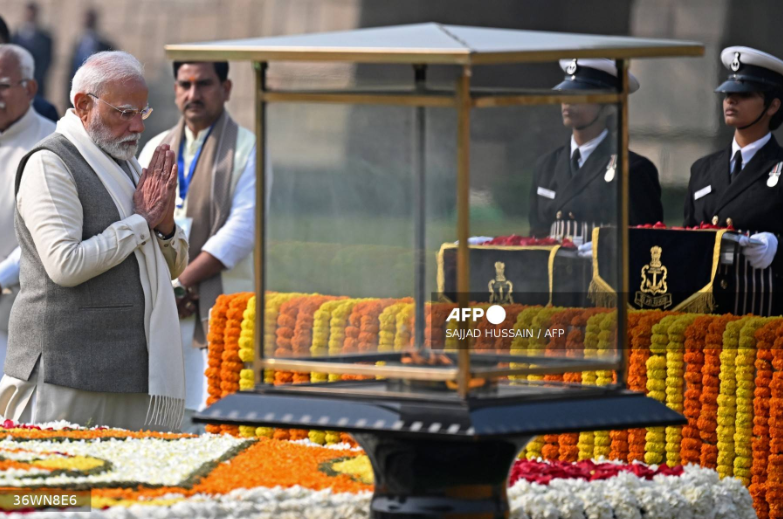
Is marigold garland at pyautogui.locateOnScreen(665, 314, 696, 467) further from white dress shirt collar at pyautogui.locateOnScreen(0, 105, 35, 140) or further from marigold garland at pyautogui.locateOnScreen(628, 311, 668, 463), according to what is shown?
white dress shirt collar at pyautogui.locateOnScreen(0, 105, 35, 140)

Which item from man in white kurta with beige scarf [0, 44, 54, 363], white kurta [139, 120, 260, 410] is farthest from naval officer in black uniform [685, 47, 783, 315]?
man in white kurta with beige scarf [0, 44, 54, 363]

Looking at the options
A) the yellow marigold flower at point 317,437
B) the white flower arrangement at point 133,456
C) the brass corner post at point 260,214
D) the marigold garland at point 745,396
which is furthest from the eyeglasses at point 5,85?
the brass corner post at point 260,214

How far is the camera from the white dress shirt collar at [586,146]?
9.77ft

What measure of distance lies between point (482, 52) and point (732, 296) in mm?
2515

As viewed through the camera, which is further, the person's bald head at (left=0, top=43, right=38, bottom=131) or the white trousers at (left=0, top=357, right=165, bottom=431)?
the person's bald head at (left=0, top=43, right=38, bottom=131)

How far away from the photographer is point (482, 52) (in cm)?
254

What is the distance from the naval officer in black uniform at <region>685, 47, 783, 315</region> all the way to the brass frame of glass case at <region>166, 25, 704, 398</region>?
219cm

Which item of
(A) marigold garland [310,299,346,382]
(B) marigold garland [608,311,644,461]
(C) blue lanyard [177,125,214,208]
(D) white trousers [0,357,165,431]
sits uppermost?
(C) blue lanyard [177,125,214,208]

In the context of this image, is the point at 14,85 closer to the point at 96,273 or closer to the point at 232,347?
the point at 232,347

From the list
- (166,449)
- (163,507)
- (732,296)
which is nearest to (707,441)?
(732,296)

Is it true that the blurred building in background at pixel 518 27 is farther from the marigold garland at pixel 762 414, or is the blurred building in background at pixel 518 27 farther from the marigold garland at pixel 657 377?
the marigold garland at pixel 762 414

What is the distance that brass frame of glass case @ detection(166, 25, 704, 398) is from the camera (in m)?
2.62

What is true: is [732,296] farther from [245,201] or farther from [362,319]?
[245,201]

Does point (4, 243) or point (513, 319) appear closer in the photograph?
point (513, 319)
